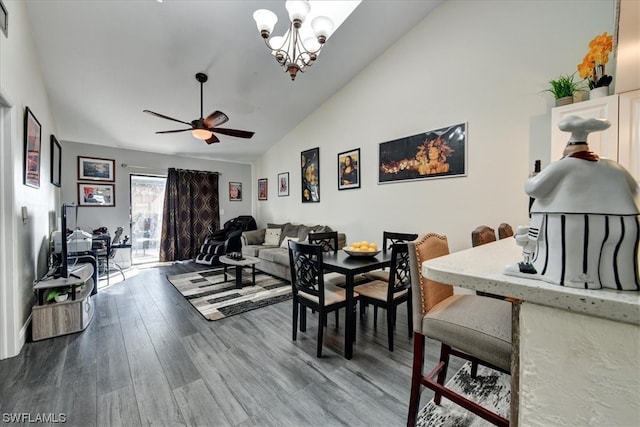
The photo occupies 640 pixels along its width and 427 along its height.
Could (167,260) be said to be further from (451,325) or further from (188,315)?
(451,325)

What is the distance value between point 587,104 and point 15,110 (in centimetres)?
457

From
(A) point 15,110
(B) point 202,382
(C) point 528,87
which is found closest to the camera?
(B) point 202,382

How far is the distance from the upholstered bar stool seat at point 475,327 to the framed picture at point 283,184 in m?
4.80

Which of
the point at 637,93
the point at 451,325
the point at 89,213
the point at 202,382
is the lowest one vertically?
the point at 202,382

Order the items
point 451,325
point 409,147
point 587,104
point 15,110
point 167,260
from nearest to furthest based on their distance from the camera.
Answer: point 451,325, point 587,104, point 15,110, point 409,147, point 167,260

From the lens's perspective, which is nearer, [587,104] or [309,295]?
[587,104]

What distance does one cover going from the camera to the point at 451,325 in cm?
119

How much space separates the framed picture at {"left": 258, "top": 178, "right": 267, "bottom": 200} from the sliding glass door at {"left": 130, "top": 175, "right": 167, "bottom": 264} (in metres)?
2.12

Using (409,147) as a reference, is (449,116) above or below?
above

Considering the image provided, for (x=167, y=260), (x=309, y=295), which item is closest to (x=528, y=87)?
(x=309, y=295)

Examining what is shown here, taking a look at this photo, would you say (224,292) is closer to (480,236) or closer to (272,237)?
(272,237)

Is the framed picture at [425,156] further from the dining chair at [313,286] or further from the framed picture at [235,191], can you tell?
the framed picture at [235,191]

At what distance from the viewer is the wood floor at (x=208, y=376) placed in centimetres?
157

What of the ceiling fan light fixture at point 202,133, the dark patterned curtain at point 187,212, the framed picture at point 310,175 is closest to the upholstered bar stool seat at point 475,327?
the ceiling fan light fixture at point 202,133
